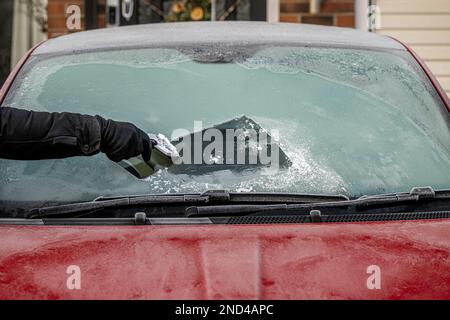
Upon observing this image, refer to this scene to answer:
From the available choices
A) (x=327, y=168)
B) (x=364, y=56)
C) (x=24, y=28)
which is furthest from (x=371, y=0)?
(x=327, y=168)

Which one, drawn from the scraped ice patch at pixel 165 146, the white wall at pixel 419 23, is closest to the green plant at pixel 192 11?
the white wall at pixel 419 23

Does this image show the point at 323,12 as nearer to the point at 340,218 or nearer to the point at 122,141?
the point at 122,141

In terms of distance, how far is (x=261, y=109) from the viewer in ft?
10.1

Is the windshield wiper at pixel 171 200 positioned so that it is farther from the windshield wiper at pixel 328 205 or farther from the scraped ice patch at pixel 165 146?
the scraped ice patch at pixel 165 146

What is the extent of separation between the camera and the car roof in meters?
3.40

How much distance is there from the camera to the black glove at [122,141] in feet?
9.30

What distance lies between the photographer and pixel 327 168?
2.87 m

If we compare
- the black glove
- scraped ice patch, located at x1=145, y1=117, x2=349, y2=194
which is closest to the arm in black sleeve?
the black glove

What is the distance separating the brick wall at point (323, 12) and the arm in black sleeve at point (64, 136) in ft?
21.8

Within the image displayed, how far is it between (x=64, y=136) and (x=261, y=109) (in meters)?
0.65

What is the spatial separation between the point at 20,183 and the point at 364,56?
1.31 metres

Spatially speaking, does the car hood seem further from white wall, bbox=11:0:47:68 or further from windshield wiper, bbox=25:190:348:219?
white wall, bbox=11:0:47:68
